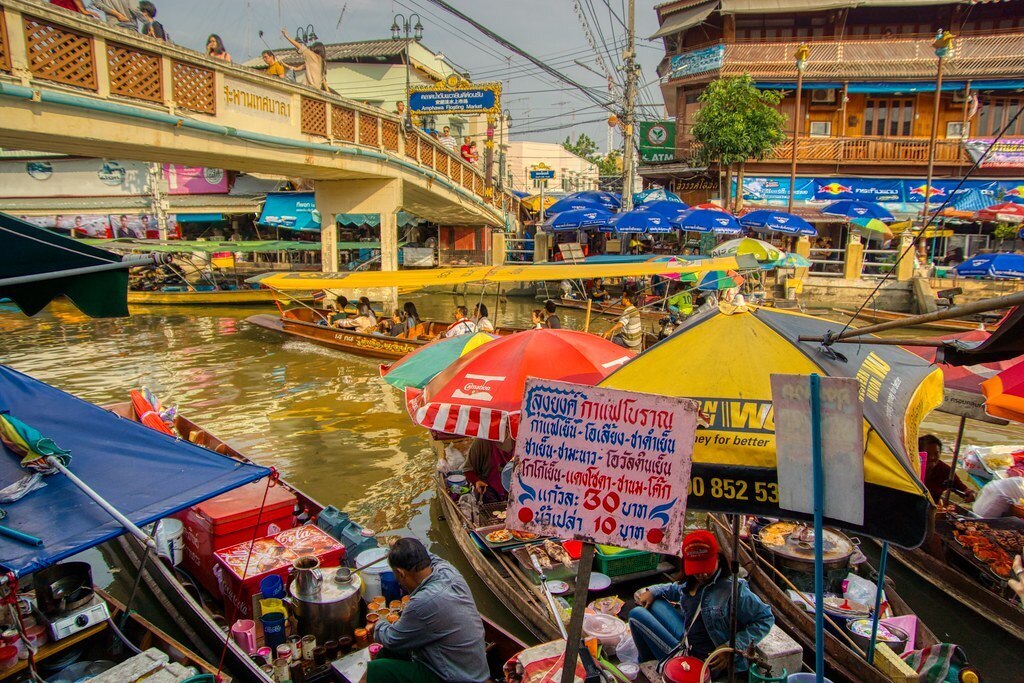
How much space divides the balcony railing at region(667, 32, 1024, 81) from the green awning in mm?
31899

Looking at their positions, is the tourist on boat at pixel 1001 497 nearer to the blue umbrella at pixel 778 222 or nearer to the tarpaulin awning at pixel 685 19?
the blue umbrella at pixel 778 222

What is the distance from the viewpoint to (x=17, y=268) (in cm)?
444

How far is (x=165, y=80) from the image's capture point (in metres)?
12.2

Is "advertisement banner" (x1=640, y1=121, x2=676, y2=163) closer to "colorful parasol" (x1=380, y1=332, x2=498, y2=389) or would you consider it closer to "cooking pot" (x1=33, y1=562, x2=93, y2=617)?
"colorful parasol" (x1=380, y1=332, x2=498, y2=389)

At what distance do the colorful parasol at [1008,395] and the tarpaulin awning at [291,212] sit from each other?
2600 cm

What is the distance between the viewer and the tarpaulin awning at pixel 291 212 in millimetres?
28159

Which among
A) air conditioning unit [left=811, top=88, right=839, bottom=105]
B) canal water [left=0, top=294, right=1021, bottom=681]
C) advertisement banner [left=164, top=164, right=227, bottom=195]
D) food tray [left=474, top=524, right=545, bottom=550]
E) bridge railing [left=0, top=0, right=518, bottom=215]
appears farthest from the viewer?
advertisement banner [left=164, top=164, right=227, bottom=195]

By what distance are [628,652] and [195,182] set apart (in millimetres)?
34285

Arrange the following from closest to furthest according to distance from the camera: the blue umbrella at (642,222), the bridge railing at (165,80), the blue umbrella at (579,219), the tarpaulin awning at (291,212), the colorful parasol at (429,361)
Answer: the colorful parasol at (429,361)
the bridge railing at (165,80)
the blue umbrella at (642,222)
the blue umbrella at (579,219)
the tarpaulin awning at (291,212)

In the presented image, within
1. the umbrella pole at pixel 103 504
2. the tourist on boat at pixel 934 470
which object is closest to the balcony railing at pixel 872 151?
the tourist on boat at pixel 934 470

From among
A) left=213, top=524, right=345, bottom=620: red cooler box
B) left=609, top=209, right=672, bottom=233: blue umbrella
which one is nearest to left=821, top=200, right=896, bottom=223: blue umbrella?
left=609, top=209, right=672, bottom=233: blue umbrella

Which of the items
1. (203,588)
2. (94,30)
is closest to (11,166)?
(94,30)

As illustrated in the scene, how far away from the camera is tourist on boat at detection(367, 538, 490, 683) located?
12.4ft

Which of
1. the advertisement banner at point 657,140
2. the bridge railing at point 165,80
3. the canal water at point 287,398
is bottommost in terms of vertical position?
the canal water at point 287,398
